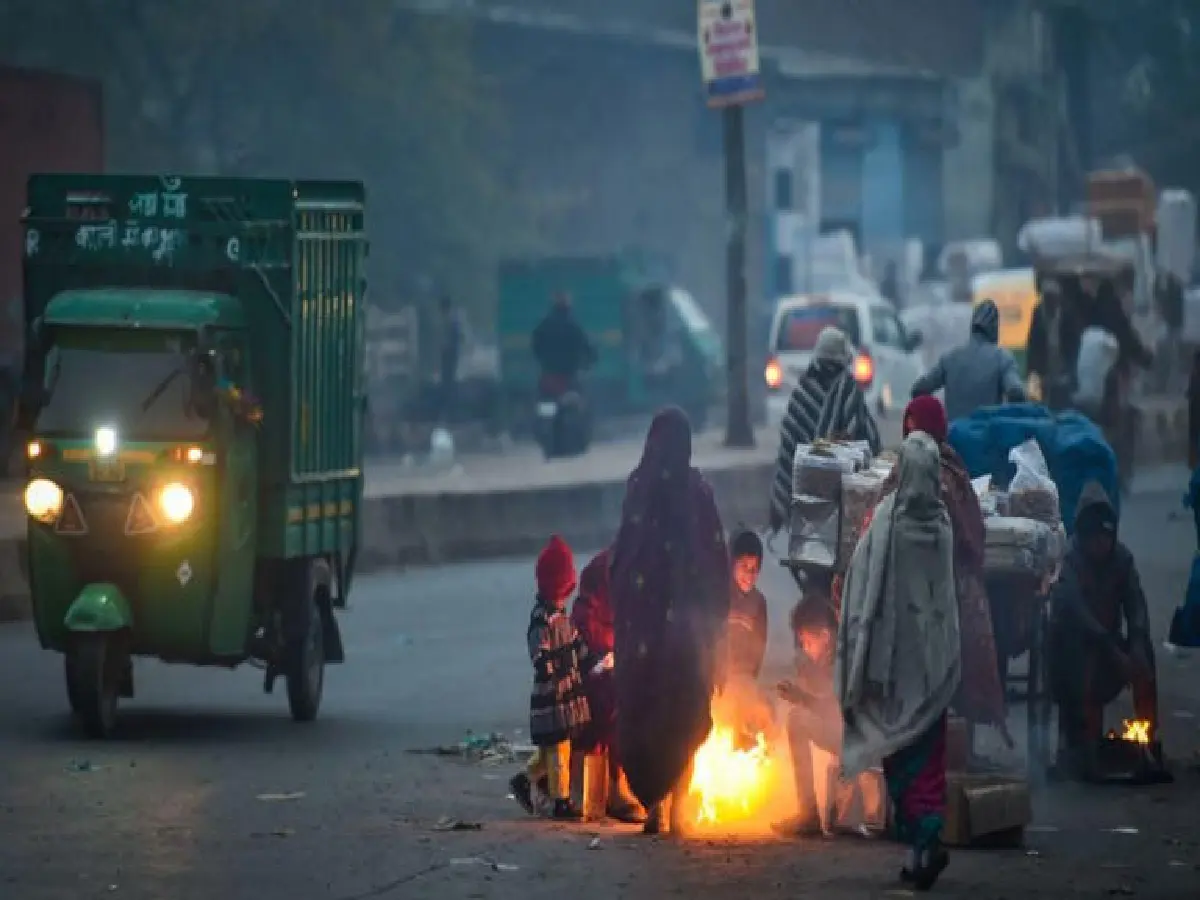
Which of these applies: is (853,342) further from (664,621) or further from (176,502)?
(664,621)

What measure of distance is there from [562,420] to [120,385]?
19.5 m

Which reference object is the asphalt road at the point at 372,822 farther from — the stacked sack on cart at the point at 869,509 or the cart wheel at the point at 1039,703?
the stacked sack on cart at the point at 869,509

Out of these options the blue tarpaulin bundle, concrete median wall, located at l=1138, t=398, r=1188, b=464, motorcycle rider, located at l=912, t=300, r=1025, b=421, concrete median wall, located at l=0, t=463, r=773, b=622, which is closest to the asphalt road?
the blue tarpaulin bundle

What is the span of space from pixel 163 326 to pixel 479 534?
10863 millimetres

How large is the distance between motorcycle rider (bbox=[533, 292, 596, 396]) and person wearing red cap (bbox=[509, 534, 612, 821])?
2256 centimetres

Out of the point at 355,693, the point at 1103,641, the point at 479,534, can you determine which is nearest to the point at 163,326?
the point at 355,693

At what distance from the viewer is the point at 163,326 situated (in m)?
14.5

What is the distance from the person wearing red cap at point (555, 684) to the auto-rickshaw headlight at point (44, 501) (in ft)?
11.0

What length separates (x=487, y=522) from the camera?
25297mm

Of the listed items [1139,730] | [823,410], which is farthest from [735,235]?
[1139,730]

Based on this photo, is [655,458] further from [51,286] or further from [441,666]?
[441,666]

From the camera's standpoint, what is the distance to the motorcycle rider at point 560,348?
113 ft

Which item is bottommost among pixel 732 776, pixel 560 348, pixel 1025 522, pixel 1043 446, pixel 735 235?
pixel 732 776

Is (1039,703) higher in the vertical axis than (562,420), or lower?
lower
